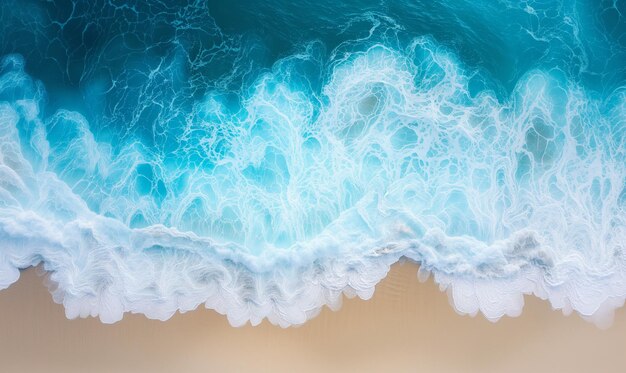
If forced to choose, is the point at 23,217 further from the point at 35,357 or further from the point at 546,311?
the point at 546,311

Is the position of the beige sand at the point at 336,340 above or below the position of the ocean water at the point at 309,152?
below

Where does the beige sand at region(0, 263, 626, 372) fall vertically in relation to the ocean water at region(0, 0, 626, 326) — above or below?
below

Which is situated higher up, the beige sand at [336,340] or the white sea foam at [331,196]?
the white sea foam at [331,196]

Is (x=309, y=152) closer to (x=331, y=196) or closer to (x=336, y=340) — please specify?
(x=331, y=196)

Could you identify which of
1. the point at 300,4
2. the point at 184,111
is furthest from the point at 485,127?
the point at 184,111
